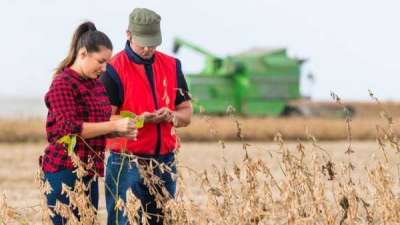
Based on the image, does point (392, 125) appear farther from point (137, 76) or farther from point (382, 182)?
point (137, 76)

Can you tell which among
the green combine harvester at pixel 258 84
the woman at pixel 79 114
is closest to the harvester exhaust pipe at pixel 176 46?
the green combine harvester at pixel 258 84

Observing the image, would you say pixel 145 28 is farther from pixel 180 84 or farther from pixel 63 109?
pixel 63 109

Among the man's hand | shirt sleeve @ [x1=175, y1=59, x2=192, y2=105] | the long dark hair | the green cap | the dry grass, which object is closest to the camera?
the dry grass

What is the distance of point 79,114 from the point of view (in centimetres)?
509

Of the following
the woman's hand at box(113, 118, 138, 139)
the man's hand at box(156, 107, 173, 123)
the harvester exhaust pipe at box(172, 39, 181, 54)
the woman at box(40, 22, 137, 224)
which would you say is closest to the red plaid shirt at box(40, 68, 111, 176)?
the woman at box(40, 22, 137, 224)

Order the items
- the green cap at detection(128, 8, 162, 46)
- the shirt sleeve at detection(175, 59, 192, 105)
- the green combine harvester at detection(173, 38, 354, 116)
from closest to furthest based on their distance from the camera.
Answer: the green cap at detection(128, 8, 162, 46) → the shirt sleeve at detection(175, 59, 192, 105) → the green combine harvester at detection(173, 38, 354, 116)

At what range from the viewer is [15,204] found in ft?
35.3

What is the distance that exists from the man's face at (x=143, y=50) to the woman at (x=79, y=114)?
384 mm

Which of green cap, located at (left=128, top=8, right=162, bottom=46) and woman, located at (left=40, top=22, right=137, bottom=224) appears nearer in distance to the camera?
woman, located at (left=40, top=22, right=137, bottom=224)

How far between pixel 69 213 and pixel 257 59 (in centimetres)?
3380

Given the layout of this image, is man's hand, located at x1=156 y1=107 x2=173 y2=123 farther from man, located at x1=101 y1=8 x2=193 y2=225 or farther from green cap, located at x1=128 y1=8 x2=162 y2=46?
green cap, located at x1=128 y1=8 x2=162 y2=46

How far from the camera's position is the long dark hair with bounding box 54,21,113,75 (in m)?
5.01

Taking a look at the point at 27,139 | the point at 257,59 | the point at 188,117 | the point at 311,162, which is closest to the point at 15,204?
the point at 188,117

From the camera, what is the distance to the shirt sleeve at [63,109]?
499cm
